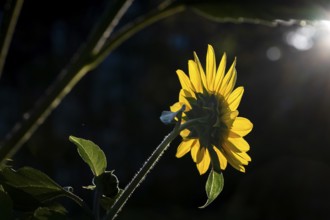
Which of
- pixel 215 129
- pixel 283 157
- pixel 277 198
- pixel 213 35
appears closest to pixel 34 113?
pixel 215 129

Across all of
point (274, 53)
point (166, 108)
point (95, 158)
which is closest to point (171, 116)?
point (95, 158)

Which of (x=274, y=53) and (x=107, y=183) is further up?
(x=274, y=53)

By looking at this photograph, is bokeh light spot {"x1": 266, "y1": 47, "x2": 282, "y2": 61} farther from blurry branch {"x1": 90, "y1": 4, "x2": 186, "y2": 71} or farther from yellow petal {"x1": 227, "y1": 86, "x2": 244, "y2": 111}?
blurry branch {"x1": 90, "y1": 4, "x2": 186, "y2": 71}

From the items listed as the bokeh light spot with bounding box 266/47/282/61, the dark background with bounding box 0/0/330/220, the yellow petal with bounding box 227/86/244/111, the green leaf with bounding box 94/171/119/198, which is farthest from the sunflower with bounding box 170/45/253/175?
the bokeh light spot with bounding box 266/47/282/61

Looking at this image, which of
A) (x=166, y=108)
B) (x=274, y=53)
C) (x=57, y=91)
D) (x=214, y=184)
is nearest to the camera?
(x=57, y=91)

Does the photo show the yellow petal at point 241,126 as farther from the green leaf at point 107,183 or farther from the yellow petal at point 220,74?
the green leaf at point 107,183

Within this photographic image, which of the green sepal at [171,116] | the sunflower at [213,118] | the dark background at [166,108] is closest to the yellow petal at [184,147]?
the sunflower at [213,118]

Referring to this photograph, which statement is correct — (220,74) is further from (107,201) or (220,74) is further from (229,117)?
(107,201)

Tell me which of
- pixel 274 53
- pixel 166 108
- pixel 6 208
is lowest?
pixel 6 208
